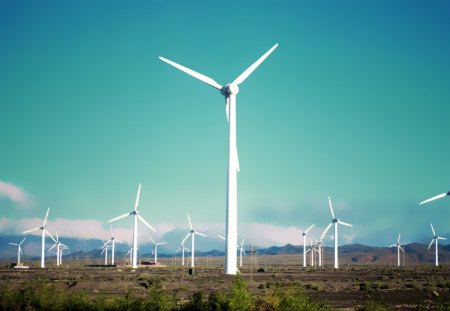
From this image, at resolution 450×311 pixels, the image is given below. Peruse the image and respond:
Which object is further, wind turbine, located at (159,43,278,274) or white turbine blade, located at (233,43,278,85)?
white turbine blade, located at (233,43,278,85)

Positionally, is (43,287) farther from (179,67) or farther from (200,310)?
(179,67)

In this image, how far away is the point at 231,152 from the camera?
59.2 m

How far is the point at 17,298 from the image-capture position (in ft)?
119

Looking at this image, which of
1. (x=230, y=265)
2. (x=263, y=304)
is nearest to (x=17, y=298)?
(x=263, y=304)

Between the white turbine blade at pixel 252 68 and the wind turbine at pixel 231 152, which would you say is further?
the white turbine blade at pixel 252 68

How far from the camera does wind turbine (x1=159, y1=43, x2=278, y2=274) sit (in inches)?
2263

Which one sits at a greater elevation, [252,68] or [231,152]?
[252,68]

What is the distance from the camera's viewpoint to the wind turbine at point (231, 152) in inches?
2263

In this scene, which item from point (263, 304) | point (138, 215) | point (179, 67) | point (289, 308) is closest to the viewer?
point (289, 308)

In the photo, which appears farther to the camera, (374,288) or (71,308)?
(374,288)

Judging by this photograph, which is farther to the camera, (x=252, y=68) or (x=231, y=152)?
(x=252, y=68)

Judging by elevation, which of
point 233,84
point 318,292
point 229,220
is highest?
point 233,84

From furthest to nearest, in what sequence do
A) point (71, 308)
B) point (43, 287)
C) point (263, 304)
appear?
point (43, 287)
point (71, 308)
point (263, 304)

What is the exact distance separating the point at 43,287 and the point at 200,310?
37.4 ft
